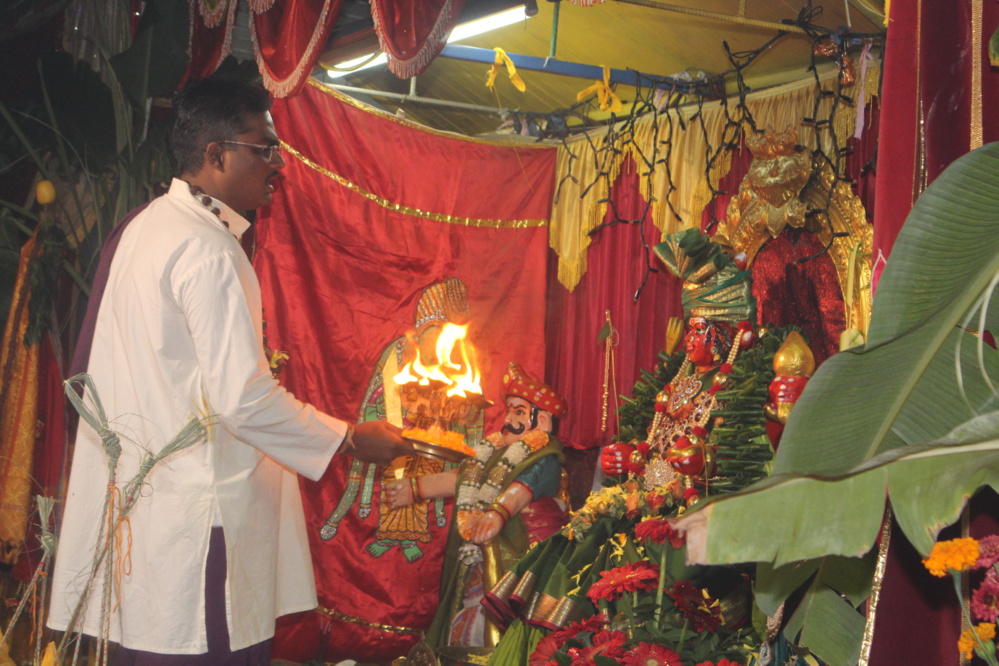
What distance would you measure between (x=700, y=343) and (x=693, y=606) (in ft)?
3.79

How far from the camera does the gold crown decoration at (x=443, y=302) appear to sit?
4.60m

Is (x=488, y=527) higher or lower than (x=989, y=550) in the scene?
lower

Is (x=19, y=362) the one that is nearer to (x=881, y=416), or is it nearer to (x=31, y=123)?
(x=31, y=123)

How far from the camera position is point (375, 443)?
235cm

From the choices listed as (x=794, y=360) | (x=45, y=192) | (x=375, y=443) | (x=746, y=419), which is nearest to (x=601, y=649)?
A: (x=375, y=443)

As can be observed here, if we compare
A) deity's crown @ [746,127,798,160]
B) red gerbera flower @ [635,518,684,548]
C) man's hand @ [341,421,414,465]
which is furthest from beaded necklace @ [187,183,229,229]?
deity's crown @ [746,127,798,160]

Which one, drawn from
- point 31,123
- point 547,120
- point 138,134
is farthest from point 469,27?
point 31,123

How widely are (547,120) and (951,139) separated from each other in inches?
137

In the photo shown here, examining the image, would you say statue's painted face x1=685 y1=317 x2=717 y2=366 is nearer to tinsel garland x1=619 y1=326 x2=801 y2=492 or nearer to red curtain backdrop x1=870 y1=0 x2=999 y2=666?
tinsel garland x1=619 y1=326 x2=801 y2=492

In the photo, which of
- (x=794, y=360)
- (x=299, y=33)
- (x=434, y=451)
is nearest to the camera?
(x=434, y=451)

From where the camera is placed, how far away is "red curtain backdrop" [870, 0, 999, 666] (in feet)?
4.32

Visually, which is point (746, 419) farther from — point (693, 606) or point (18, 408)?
Result: point (18, 408)

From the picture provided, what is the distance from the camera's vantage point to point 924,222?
3.69 ft

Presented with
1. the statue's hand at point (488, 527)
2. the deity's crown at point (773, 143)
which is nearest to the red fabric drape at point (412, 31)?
the deity's crown at point (773, 143)
